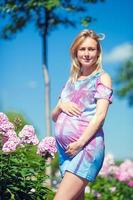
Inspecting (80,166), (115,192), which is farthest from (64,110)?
(115,192)

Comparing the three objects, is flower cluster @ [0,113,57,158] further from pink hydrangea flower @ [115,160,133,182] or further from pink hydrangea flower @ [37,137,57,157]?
pink hydrangea flower @ [115,160,133,182]

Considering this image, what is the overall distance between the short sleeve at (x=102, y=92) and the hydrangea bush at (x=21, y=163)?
59 centimetres

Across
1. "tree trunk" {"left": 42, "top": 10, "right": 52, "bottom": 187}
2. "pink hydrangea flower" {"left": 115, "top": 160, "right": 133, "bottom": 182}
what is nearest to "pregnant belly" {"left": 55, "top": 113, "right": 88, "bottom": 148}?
"pink hydrangea flower" {"left": 115, "top": 160, "right": 133, "bottom": 182}

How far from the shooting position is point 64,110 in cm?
419

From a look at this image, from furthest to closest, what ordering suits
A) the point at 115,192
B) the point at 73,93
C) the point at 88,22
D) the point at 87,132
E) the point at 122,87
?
1. the point at 122,87
2. the point at 88,22
3. the point at 115,192
4. the point at 73,93
5. the point at 87,132

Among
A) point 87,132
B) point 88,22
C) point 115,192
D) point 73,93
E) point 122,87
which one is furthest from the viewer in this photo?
point 122,87

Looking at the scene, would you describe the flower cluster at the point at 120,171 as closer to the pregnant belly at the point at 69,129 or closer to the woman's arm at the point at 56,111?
the woman's arm at the point at 56,111

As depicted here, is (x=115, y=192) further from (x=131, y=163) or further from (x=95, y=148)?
(x=95, y=148)

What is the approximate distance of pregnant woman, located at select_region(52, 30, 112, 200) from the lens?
157 inches

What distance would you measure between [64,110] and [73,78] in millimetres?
264

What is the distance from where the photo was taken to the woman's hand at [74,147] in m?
3.97

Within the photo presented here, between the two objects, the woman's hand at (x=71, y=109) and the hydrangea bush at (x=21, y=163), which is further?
the hydrangea bush at (x=21, y=163)

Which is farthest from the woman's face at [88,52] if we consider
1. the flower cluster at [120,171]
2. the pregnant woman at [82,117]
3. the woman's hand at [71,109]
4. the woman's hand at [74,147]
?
the flower cluster at [120,171]

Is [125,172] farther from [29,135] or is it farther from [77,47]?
[77,47]
